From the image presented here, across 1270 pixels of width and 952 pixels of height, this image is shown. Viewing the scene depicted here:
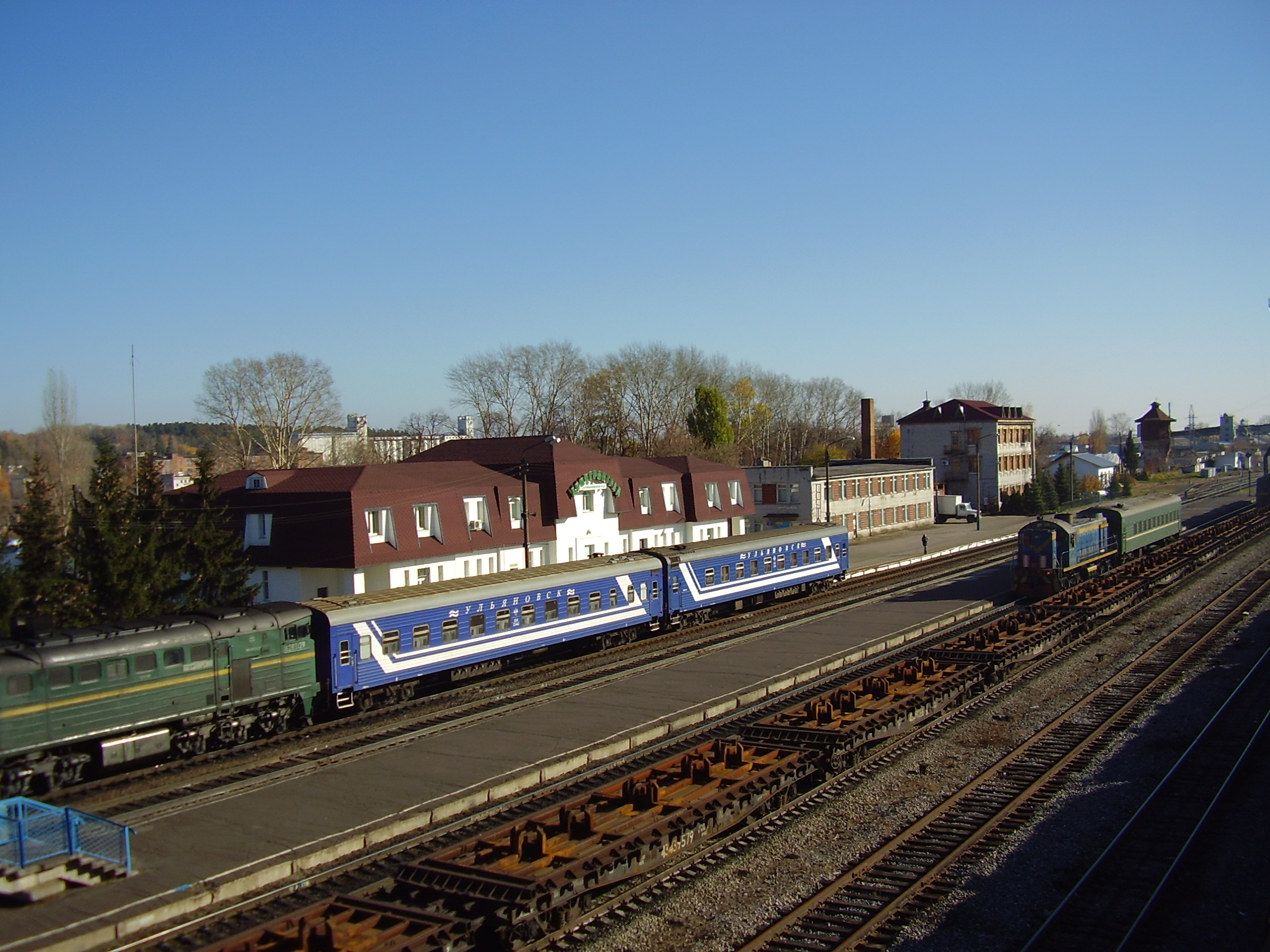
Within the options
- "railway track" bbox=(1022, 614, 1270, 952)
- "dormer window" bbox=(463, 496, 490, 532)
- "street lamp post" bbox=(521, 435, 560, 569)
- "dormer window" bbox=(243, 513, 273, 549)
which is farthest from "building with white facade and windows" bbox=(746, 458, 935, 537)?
"railway track" bbox=(1022, 614, 1270, 952)

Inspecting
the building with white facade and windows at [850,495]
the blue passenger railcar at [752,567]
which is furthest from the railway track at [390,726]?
the building with white facade and windows at [850,495]

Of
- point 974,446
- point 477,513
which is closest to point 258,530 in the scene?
point 477,513

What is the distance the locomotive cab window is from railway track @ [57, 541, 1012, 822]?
184 cm

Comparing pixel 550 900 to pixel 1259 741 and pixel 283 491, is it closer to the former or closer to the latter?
pixel 1259 741

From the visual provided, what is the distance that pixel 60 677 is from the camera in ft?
55.7

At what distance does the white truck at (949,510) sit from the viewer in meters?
78.1

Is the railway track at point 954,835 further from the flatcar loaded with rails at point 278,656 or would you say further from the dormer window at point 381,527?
the dormer window at point 381,527

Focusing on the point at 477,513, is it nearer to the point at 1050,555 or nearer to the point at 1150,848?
the point at 1050,555

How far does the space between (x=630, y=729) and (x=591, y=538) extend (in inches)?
948

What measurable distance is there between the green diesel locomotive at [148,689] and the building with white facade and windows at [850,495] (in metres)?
38.3

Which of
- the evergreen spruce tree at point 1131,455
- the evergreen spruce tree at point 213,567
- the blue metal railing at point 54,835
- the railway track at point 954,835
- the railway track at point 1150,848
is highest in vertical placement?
the evergreen spruce tree at point 1131,455

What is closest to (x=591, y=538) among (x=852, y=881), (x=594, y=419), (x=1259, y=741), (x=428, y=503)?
(x=428, y=503)

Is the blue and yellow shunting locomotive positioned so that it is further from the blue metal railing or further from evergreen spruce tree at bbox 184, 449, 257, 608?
the blue metal railing

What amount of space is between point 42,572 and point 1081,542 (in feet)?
125
